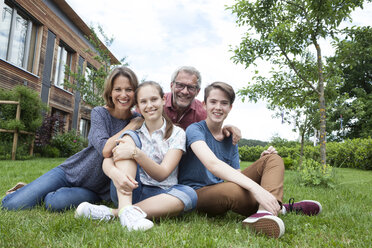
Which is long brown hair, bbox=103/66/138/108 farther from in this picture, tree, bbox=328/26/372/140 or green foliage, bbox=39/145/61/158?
tree, bbox=328/26/372/140

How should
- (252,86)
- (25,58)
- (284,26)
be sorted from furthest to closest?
(25,58)
(252,86)
(284,26)

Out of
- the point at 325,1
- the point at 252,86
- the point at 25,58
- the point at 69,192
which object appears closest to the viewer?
the point at 69,192

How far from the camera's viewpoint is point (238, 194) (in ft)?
7.34

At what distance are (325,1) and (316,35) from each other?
818 millimetres

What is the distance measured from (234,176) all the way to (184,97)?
1.36 metres

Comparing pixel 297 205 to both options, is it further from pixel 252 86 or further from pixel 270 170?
pixel 252 86

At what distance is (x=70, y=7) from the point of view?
43.9 ft

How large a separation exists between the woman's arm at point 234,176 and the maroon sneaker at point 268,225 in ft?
0.34

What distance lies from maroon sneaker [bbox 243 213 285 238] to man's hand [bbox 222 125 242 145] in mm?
837

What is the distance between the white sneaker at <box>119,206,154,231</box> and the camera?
1.84 meters

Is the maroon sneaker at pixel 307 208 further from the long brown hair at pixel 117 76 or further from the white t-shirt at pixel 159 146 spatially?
the long brown hair at pixel 117 76

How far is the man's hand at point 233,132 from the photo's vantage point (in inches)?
105

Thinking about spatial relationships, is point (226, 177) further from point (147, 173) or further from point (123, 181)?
point (123, 181)

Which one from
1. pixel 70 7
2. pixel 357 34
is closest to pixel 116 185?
pixel 357 34
